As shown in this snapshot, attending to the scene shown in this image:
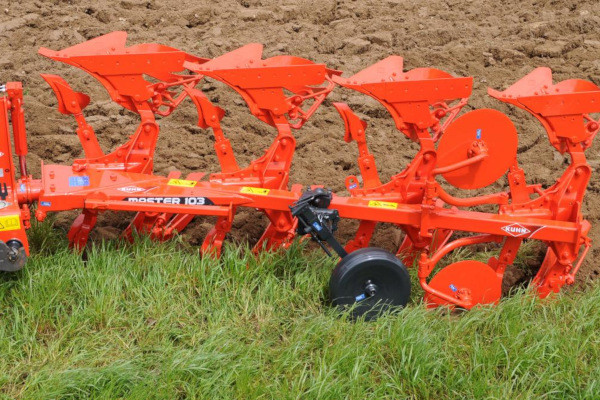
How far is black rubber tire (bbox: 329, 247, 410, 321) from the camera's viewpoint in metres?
4.67

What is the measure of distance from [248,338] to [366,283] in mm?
699

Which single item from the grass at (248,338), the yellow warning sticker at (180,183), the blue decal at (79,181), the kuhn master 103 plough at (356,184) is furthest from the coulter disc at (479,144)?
the blue decal at (79,181)

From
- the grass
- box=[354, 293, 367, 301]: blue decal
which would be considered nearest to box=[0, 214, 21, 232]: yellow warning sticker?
the grass

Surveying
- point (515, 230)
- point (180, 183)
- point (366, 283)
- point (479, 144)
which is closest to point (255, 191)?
point (180, 183)

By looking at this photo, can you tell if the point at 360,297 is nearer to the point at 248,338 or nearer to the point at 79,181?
the point at 248,338

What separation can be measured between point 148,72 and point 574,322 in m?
2.76

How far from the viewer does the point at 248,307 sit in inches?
186

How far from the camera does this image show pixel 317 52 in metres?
7.55

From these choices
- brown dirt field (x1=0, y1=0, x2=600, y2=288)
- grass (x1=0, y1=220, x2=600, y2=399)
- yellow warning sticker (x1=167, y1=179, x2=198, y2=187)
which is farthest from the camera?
brown dirt field (x1=0, y1=0, x2=600, y2=288)

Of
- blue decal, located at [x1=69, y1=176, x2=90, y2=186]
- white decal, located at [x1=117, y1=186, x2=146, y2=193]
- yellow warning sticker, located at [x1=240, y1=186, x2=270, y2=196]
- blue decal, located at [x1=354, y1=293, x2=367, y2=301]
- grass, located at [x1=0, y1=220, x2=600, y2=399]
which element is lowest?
grass, located at [x1=0, y1=220, x2=600, y2=399]

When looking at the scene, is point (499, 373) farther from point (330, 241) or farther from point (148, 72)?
point (148, 72)

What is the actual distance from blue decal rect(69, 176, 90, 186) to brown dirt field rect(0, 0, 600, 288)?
24.1 inches

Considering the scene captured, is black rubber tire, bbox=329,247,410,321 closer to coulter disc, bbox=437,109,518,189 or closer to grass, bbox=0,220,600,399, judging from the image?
grass, bbox=0,220,600,399

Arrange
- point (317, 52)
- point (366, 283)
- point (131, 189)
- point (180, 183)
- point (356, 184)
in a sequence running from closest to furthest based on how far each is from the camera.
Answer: point (366, 283) < point (131, 189) < point (180, 183) < point (356, 184) < point (317, 52)
